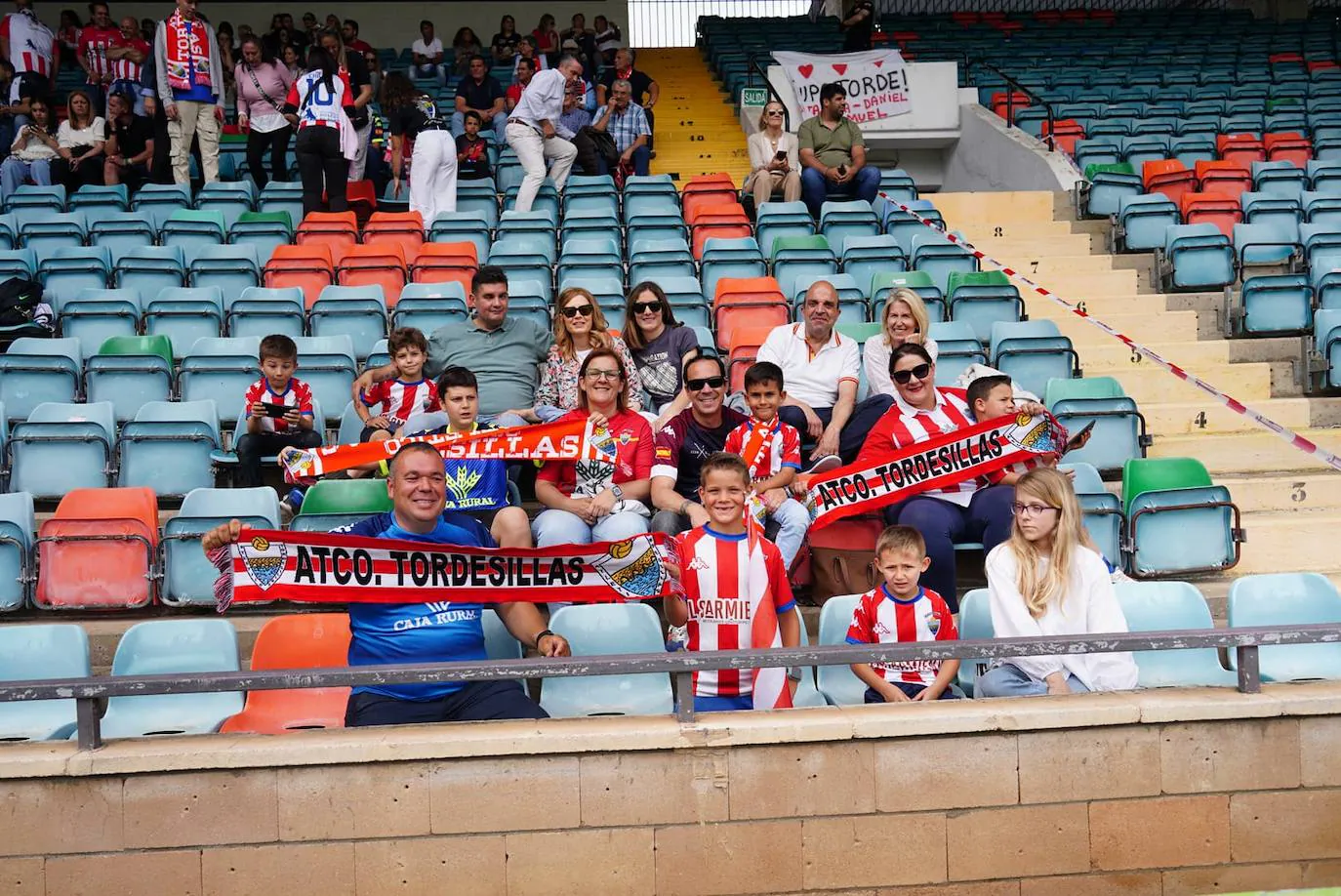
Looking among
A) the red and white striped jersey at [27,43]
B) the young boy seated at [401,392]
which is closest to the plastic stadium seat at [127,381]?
the young boy seated at [401,392]

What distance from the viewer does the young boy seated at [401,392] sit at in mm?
7027

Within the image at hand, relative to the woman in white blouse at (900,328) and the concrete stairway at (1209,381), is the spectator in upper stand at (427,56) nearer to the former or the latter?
the concrete stairway at (1209,381)

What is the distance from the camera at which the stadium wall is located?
414 centimetres

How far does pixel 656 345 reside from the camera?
24.7 ft

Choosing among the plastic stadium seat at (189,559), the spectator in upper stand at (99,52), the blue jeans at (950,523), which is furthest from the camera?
the spectator in upper stand at (99,52)

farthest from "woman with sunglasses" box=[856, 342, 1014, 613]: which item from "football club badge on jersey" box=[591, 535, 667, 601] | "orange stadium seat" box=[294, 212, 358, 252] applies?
"orange stadium seat" box=[294, 212, 358, 252]

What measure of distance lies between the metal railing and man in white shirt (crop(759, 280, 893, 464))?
2690mm

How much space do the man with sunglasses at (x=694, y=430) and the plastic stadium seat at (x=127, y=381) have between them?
3.28 meters

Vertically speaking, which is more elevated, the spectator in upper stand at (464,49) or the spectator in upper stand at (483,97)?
the spectator in upper stand at (464,49)

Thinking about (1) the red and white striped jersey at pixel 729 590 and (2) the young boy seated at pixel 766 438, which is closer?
(1) the red and white striped jersey at pixel 729 590

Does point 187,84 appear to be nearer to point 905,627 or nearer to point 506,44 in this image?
point 506,44

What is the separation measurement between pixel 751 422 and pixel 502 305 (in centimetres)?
190

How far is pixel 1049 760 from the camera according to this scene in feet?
14.4

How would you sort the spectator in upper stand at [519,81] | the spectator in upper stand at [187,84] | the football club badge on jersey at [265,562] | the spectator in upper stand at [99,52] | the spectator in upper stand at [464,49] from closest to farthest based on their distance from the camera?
the football club badge on jersey at [265,562], the spectator in upper stand at [187,84], the spectator in upper stand at [519,81], the spectator in upper stand at [99,52], the spectator in upper stand at [464,49]
